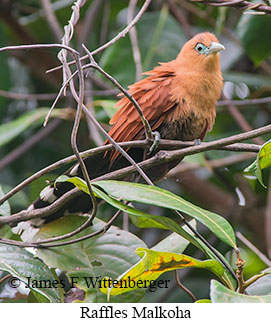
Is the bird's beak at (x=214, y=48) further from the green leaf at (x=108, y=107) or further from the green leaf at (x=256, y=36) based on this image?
the green leaf at (x=108, y=107)

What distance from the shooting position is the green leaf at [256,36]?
321 cm

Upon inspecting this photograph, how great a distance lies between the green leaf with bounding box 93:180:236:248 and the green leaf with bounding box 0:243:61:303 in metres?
0.46

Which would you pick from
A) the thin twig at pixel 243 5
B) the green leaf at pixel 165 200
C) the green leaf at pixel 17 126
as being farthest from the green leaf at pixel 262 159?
the green leaf at pixel 17 126

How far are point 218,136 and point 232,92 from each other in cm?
74

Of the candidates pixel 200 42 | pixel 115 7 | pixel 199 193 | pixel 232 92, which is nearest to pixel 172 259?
pixel 200 42

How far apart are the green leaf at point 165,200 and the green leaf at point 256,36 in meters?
1.70

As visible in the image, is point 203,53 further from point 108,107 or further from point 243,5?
point 108,107

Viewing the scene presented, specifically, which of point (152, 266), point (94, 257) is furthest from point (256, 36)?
point (152, 266)

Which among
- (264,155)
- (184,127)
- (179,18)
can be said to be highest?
(179,18)

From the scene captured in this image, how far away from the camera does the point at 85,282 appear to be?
2174mm

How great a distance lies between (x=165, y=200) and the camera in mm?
1737

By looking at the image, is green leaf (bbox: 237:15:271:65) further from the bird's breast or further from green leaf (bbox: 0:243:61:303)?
green leaf (bbox: 0:243:61:303)

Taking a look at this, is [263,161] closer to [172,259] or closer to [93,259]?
[172,259]

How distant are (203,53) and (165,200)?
1.47m
